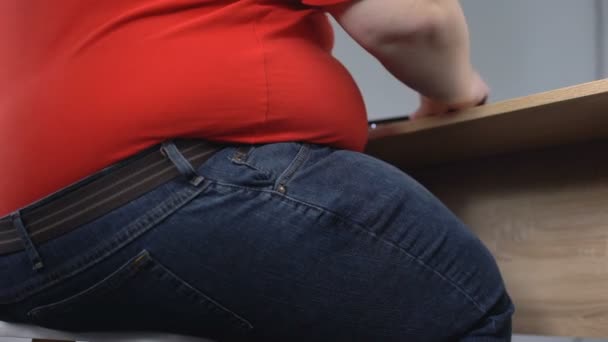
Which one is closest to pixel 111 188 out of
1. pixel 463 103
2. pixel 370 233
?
pixel 370 233

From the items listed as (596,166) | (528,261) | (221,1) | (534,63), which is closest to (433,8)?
(221,1)

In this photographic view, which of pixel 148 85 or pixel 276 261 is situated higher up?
pixel 148 85

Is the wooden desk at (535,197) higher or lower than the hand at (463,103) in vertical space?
lower

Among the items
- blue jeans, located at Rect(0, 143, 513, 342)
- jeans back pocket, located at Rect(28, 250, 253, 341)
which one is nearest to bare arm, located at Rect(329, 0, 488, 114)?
blue jeans, located at Rect(0, 143, 513, 342)

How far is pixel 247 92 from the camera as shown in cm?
57

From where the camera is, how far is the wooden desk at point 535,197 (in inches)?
39.9

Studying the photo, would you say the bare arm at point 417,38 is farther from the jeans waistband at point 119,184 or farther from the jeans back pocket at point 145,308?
the jeans back pocket at point 145,308

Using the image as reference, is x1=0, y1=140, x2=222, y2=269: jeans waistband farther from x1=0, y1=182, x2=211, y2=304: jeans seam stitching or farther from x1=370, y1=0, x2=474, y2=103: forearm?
x1=370, y1=0, x2=474, y2=103: forearm

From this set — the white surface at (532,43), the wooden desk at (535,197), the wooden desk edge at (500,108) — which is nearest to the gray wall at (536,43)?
the white surface at (532,43)

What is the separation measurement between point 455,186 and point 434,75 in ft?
2.09

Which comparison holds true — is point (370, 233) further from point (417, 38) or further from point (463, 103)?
point (463, 103)

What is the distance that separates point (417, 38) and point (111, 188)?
1.08 ft

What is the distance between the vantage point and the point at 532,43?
1.74 m

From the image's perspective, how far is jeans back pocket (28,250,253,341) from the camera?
572 millimetres
